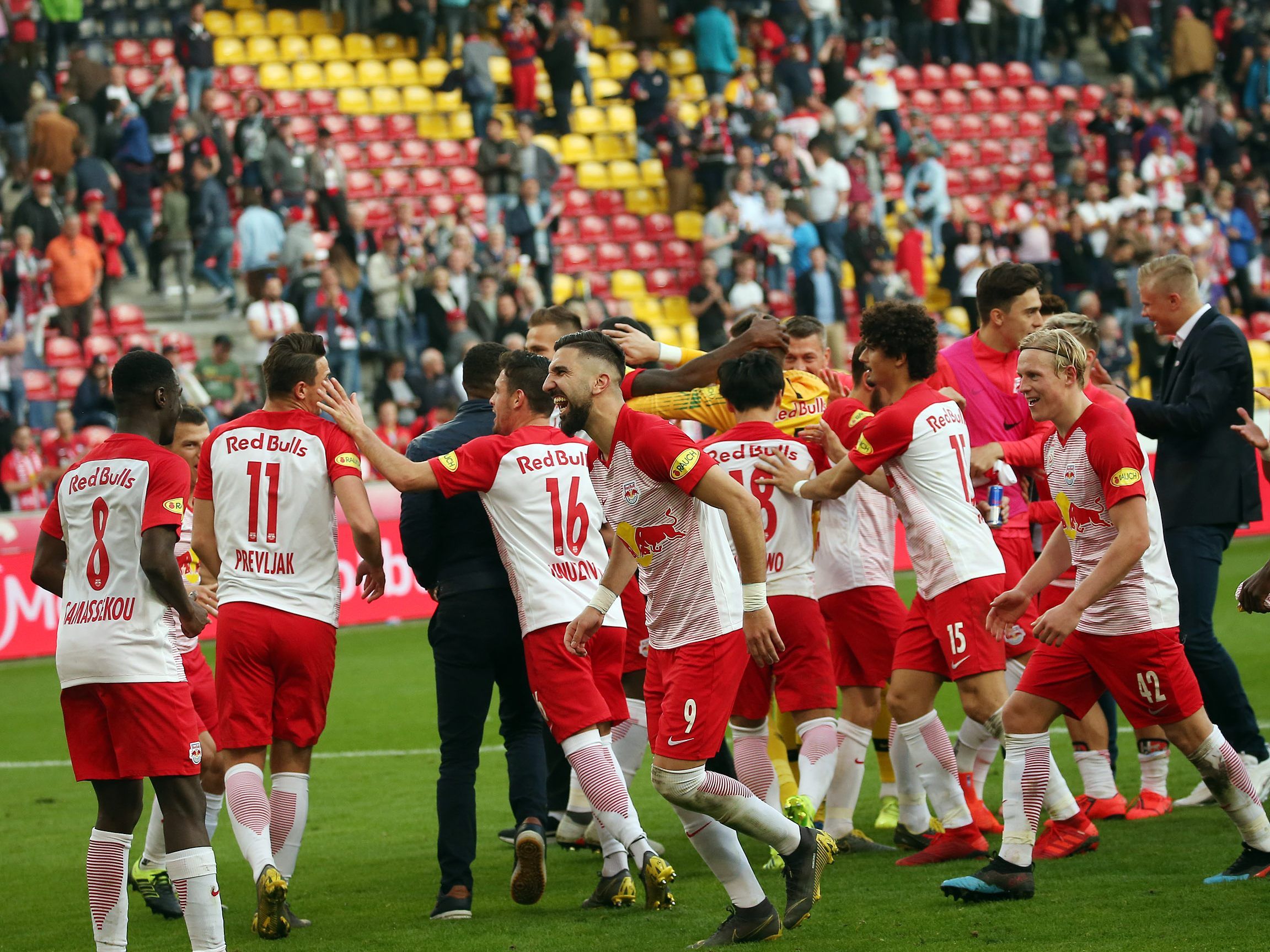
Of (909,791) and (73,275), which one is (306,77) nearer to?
(73,275)

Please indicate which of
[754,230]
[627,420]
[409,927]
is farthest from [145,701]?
[754,230]

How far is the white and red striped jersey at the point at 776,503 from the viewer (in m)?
7.05

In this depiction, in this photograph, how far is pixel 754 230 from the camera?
73.4 ft

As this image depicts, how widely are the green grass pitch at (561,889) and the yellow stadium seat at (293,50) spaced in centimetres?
1672

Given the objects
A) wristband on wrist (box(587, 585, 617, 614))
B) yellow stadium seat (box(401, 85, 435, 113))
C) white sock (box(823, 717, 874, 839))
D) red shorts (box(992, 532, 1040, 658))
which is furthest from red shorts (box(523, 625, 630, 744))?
yellow stadium seat (box(401, 85, 435, 113))

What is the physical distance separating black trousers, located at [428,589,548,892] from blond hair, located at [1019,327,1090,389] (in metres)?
2.38

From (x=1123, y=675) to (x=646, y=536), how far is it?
1.91m

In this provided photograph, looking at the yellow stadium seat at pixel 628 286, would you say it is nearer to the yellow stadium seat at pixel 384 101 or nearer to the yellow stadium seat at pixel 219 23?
the yellow stadium seat at pixel 384 101

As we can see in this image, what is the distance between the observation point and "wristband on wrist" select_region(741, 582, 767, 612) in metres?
5.68

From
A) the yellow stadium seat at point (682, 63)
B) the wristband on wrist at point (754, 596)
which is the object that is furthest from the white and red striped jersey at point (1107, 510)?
the yellow stadium seat at point (682, 63)

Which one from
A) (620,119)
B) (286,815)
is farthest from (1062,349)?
(620,119)

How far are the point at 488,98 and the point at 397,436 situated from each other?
26.2ft

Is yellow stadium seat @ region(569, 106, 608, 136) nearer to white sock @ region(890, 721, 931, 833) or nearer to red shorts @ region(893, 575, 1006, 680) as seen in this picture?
white sock @ region(890, 721, 931, 833)

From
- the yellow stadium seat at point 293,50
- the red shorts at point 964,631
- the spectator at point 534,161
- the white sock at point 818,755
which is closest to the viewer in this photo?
the red shorts at point 964,631
